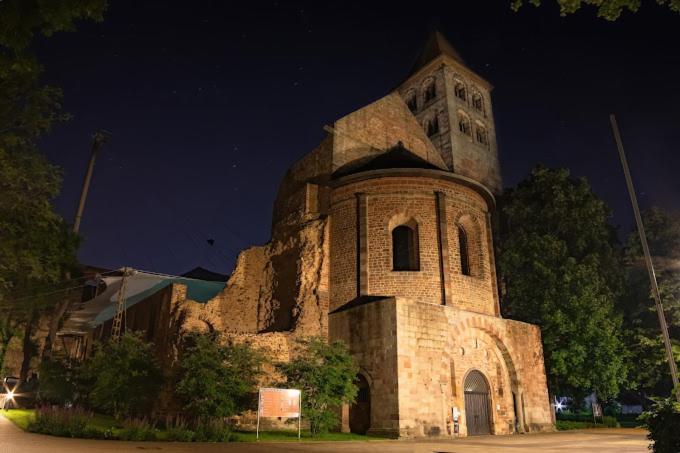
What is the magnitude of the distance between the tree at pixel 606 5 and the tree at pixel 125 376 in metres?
16.4

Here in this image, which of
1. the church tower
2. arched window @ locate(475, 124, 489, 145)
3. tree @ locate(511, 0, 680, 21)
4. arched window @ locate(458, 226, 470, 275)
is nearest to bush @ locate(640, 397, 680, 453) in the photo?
tree @ locate(511, 0, 680, 21)

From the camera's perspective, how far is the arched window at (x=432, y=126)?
153 feet

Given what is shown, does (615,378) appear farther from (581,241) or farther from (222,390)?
(222,390)

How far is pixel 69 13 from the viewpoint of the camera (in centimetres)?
768

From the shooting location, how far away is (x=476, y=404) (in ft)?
62.7

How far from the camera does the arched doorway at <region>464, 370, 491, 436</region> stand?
1866cm

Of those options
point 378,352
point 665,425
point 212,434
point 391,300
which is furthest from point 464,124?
point 665,425

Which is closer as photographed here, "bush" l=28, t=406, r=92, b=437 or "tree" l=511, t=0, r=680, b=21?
"tree" l=511, t=0, r=680, b=21

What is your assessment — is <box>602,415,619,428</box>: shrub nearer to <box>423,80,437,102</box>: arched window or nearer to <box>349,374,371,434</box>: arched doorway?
<box>349,374,371,434</box>: arched doorway

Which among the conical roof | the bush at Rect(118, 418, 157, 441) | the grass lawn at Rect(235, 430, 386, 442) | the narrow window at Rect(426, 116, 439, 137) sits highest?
the conical roof

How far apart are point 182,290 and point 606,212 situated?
79.2 feet

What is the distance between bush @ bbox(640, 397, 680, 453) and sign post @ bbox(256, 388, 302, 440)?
9.04 meters

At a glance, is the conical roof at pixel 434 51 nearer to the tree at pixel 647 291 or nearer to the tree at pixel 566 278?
the tree at pixel 566 278

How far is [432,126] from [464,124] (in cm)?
328
